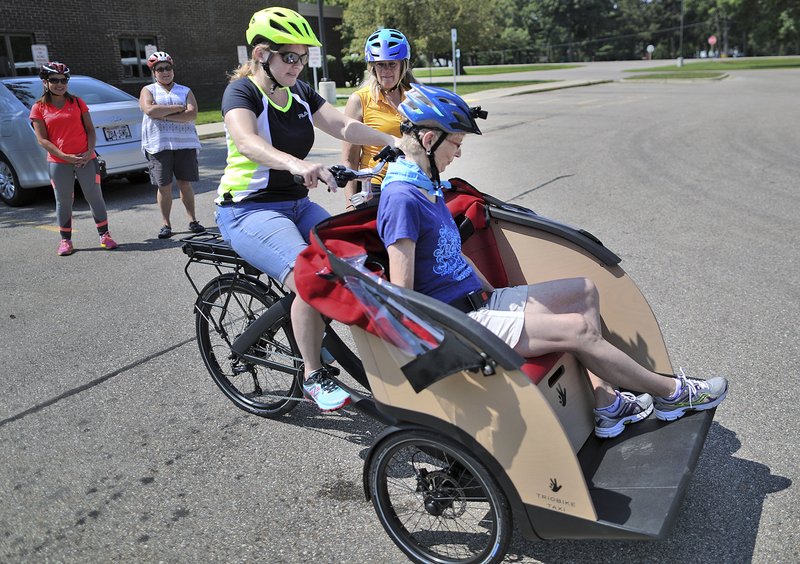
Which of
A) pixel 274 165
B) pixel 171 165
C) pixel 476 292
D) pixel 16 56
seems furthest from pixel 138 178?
pixel 16 56

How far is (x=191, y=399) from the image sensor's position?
4164mm

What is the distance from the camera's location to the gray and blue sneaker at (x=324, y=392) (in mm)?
3219

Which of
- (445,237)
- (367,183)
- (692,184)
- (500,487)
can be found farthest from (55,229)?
(692,184)

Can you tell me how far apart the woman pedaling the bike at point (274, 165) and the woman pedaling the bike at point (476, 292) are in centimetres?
52

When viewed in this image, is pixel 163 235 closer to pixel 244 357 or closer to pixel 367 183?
pixel 244 357

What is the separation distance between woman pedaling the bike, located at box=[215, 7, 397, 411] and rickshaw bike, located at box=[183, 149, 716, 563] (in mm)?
166

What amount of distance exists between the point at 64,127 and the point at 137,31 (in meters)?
18.6

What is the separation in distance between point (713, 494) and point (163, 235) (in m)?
6.25

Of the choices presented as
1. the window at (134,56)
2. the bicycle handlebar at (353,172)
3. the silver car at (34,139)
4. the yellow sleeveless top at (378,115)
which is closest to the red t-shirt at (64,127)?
the silver car at (34,139)

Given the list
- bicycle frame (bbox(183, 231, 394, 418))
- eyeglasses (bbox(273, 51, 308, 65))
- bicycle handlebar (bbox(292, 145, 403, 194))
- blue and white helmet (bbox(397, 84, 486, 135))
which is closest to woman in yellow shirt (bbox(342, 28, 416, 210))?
bicycle frame (bbox(183, 231, 394, 418))

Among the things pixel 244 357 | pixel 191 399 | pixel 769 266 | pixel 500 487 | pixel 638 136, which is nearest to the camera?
pixel 500 487

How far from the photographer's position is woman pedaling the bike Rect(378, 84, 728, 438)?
275cm

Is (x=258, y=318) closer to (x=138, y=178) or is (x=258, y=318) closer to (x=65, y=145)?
(x=65, y=145)

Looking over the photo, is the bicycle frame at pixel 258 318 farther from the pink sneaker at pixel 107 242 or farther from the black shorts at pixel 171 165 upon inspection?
the black shorts at pixel 171 165
